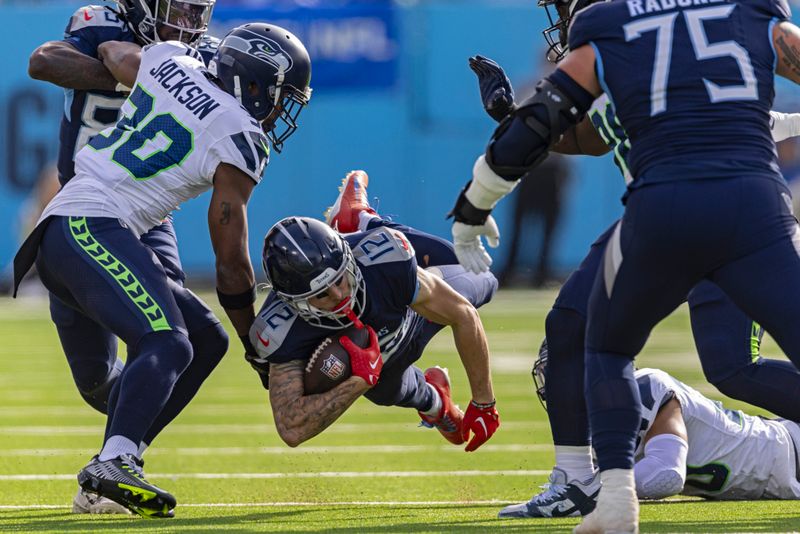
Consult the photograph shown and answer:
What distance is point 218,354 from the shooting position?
5059 mm

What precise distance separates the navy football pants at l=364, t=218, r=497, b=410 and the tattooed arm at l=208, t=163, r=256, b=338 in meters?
0.99

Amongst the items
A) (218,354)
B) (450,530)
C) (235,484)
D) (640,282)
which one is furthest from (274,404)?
(640,282)

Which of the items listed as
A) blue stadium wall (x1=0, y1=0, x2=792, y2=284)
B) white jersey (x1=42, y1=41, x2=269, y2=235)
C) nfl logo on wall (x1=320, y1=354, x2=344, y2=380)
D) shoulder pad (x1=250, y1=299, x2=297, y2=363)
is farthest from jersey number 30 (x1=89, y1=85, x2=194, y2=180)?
blue stadium wall (x1=0, y1=0, x2=792, y2=284)

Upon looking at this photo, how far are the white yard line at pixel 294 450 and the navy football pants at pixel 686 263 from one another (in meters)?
3.18

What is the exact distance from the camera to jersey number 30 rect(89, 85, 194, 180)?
4.71 m

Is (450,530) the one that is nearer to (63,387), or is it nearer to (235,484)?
(235,484)

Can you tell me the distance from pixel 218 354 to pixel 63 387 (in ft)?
17.1

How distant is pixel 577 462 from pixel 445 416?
158 cm

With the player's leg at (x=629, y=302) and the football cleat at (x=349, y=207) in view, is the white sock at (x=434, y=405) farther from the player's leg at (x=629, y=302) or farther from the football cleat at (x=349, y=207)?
the player's leg at (x=629, y=302)

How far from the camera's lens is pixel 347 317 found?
4.99 metres

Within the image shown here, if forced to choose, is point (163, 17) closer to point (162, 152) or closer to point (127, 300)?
point (162, 152)

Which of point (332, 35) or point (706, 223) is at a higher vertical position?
point (706, 223)

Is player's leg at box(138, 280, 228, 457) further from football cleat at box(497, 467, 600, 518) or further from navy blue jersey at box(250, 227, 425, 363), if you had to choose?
football cleat at box(497, 467, 600, 518)

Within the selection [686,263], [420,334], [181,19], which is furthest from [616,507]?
[181,19]
